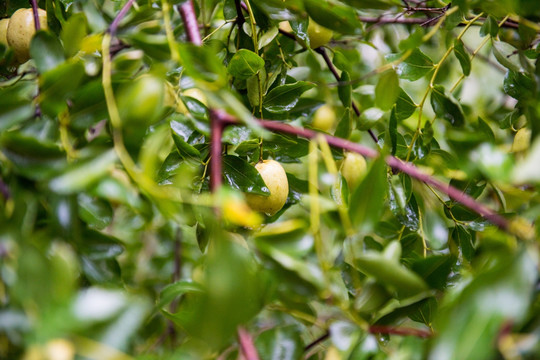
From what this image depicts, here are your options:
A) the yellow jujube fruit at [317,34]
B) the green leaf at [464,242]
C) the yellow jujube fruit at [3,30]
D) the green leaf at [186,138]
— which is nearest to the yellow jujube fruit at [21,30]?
the yellow jujube fruit at [3,30]

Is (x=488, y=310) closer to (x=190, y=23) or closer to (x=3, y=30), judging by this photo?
(x=190, y=23)

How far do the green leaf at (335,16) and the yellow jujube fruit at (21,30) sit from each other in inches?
14.3

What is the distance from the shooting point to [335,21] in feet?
1.49

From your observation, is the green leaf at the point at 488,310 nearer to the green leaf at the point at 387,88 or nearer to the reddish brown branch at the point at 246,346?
the reddish brown branch at the point at 246,346

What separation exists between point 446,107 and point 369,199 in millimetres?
266

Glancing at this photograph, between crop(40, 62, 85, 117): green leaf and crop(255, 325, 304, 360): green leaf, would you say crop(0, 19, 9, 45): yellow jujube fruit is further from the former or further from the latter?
crop(255, 325, 304, 360): green leaf

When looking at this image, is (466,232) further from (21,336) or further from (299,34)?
(21,336)

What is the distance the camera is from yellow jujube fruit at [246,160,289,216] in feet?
1.89

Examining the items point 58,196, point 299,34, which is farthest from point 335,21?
point 58,196

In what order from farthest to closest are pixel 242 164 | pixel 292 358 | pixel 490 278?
pixel 242 164 < pixel 292 358 < pixel 490 278

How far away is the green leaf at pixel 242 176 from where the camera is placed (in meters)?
0.54

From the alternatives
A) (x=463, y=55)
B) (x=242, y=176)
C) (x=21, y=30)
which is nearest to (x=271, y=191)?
(x=242, y=176)

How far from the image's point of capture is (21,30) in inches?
26.2

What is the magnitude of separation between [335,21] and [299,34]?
14 cm
